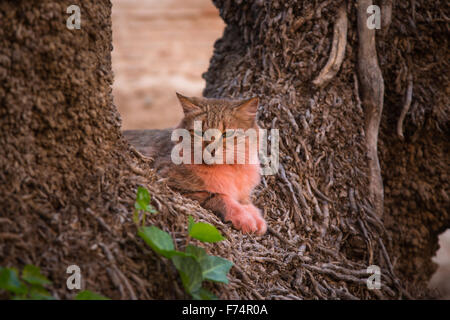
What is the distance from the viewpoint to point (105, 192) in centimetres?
221

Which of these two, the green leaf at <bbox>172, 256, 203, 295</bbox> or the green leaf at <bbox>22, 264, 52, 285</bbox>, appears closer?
the green leaf at <bbox>22, 264, 52, 285</bbox>

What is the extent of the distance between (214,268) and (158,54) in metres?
8.67

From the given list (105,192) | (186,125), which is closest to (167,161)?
(186,125)

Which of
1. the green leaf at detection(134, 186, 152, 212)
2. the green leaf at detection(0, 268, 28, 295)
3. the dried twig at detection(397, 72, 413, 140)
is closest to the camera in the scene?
the green leaf at detection(0, 268, 28, 295)

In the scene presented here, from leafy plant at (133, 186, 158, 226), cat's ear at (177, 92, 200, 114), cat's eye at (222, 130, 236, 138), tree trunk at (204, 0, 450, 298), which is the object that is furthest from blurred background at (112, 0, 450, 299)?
leafy plant at (133, 186, 158, 226)

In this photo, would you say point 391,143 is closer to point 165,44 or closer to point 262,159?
point 262,159

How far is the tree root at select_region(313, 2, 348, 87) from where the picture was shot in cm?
356

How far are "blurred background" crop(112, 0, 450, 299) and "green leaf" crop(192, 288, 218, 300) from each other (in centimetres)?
Answer: 597

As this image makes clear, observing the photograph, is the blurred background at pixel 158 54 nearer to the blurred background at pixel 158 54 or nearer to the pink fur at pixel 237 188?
the blurred background at pixel 158 54

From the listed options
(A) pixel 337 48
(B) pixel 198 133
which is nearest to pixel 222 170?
(B) pixel 198 133

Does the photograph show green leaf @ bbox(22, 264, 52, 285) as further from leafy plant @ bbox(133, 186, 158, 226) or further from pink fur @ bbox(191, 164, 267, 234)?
pink fur @ bbox(191, 164, 267, 234)

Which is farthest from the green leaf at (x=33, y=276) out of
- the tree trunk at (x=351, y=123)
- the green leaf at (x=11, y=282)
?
the tree trunk at (x=351, y=123)

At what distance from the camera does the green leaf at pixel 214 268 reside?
2.03 metres

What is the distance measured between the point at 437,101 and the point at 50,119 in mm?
3149
